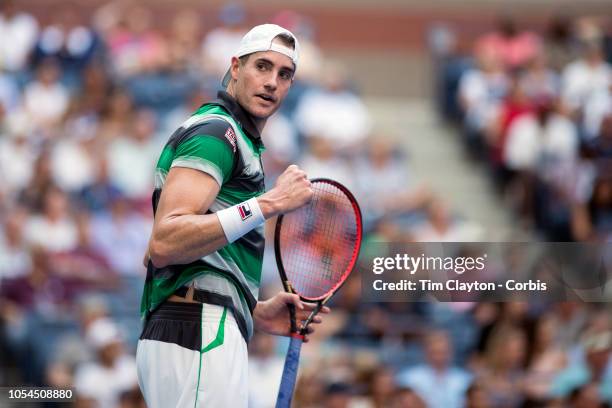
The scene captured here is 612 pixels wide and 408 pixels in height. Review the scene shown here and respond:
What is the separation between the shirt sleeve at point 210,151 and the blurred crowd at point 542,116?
6.92 metres

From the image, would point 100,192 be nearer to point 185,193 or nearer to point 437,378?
point 437,378

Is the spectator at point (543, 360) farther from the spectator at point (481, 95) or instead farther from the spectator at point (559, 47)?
the spectator at point (559, 47)

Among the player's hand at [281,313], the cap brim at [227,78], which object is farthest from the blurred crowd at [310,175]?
the cap brim at [227,78]

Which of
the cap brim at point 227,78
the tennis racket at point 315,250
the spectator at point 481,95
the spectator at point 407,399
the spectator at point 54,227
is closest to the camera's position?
the tennis racket at point 315,250

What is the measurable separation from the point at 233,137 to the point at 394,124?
36.8 ft

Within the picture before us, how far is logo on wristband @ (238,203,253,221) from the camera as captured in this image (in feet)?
12.7

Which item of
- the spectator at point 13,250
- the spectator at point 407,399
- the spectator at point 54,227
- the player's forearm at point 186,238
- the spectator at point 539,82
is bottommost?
the player's forearm at point 186,238

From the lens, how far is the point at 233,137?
13.1ft

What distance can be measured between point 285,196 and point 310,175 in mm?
7361

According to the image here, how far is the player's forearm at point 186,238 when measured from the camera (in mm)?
3785

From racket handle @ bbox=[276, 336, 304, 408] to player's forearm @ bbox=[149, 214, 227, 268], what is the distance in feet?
2.12

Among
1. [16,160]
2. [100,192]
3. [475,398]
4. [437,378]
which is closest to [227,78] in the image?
[475,398]

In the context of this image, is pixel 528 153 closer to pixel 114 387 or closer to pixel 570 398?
pixel 570 398

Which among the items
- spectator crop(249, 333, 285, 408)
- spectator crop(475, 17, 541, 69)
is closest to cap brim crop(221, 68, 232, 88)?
spectator crop(249, 333, 285, 408)
